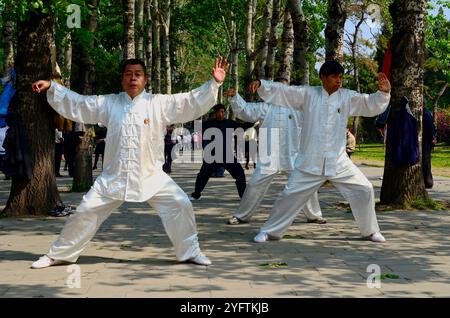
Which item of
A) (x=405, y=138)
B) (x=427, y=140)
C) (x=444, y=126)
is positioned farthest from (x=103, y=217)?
(x=444, y=126)

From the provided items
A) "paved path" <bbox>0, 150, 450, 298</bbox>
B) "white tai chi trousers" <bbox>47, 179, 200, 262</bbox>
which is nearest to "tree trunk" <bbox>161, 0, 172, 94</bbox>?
"paved path" <bbox>0, 150, 450, 298</bbox>

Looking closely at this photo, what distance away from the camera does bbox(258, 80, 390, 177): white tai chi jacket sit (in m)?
8.70

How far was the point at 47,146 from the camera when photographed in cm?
1118

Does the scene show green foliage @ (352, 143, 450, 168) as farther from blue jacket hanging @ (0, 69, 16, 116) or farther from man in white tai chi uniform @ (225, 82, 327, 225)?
blue jacket hanging @ (0, 69, 16, 116)

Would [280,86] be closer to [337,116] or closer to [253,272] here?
[337,116]

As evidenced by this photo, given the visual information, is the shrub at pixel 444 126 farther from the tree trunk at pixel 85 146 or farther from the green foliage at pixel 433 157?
the tree trunk at pixel 85 146

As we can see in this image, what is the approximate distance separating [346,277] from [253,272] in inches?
34.5

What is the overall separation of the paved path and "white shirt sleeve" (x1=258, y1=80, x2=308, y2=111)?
1697 millimetres

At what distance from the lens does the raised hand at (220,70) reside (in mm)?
7324

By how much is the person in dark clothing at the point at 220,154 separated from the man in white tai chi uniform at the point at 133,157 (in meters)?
5.29

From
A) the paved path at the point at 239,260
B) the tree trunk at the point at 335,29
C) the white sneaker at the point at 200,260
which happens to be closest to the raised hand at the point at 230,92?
the paved path at the point at 239,260

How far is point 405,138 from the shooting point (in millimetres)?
11828
